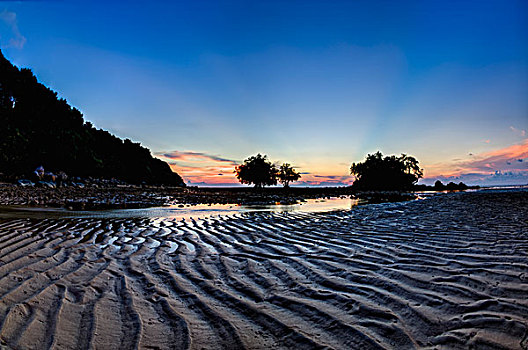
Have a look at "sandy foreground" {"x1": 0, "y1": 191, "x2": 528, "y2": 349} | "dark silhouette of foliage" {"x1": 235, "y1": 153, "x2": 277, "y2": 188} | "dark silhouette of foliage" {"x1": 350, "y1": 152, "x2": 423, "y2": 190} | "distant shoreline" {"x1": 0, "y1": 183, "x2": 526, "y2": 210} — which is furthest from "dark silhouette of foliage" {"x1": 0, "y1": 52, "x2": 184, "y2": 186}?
"dark silhouette of foliage" {"x1": 350, "y1": 152, "x2": 423, "y2": 190}

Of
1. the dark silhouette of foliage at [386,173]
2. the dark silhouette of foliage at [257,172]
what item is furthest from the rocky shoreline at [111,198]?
the dark silhouette of foliage at [386,173]

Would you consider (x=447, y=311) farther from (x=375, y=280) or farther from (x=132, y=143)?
(x=132, y=143)

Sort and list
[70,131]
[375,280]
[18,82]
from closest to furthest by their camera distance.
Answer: [375,280] → [18,82] → [70,131]

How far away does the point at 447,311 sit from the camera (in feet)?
9.00

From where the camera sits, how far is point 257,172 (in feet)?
234

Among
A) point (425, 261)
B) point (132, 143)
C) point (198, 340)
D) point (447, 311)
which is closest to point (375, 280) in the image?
point (447, 311)

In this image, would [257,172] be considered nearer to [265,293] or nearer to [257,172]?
[257,172]

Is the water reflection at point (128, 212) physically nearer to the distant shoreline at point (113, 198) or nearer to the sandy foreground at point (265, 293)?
the distant shoreline at point (113, 198)

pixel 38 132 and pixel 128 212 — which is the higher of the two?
pixel 38 132

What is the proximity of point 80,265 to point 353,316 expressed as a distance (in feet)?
14.0

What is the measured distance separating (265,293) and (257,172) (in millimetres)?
67985

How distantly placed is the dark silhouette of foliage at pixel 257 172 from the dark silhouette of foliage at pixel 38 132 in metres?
34.3

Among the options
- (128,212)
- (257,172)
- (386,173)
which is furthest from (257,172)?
(128,212)

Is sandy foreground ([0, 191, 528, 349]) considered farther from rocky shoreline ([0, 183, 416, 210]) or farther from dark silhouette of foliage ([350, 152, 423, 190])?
dark silhouette of foliage ([350, 152, 423, 190])
